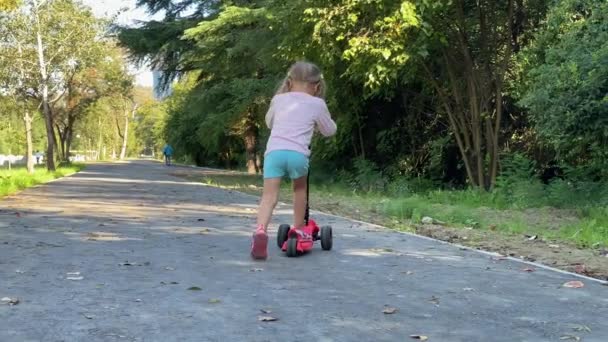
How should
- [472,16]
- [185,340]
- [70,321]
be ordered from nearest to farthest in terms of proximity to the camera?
[185,340], [70,321], [472,16]

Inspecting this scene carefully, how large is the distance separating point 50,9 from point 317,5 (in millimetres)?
19625

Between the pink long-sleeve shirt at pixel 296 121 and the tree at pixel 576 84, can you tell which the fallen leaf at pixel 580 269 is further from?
the tree at pixel 576 84

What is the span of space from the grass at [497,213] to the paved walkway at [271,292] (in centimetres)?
236

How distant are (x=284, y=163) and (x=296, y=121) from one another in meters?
0.42

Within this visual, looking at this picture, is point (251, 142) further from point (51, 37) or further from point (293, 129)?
point (293, 129)

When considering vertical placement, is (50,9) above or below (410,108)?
above

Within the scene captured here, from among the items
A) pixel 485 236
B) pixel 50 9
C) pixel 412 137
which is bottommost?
pixel 485 236

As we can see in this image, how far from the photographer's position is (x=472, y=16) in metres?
17.5

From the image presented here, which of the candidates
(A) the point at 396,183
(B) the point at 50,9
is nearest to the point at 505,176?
(A) the point at 396,183

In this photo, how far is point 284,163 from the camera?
258 inches

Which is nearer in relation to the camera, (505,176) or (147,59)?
(505,176)

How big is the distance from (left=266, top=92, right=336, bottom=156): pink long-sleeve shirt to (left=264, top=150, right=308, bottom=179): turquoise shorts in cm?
A: 5

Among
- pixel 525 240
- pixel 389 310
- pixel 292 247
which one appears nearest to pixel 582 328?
pixel 389 310

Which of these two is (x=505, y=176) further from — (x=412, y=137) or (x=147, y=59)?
(x=147, y=59)
